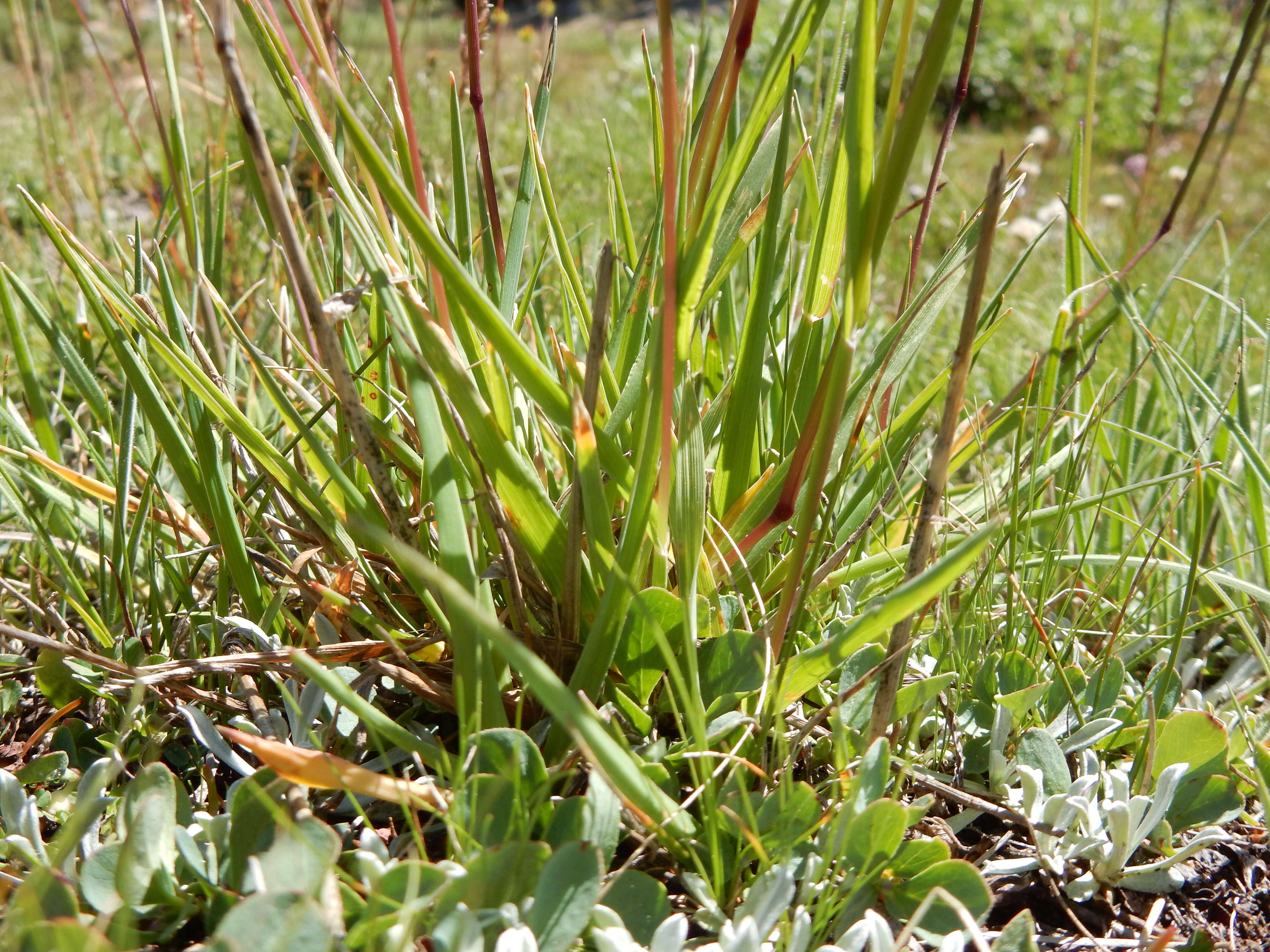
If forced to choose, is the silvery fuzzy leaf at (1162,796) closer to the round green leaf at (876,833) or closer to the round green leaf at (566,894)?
the round green leaf at (876,833)

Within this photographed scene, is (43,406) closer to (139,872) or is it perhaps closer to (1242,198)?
(139,872)

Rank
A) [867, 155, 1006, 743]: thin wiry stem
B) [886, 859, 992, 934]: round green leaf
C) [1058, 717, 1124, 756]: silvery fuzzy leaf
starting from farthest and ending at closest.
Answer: [1058, 717, 1124, 756]: silvery fuzzy leaf → [886, 859, 992, 934]: round green leaf → [867, 155, 1006, 743]: thin wiry stem

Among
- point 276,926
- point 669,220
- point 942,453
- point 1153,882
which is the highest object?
point 669,220

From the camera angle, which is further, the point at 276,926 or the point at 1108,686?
the point at 1108,686

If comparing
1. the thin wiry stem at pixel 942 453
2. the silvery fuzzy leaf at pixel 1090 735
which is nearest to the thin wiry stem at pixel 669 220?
the thin wiry stem at pixel 942 453

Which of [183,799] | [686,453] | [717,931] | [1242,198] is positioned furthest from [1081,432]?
[1242,198]

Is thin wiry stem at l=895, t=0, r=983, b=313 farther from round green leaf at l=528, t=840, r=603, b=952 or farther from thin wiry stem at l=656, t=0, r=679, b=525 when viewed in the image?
round green leaf at l=528, t=840, r=603, b=952

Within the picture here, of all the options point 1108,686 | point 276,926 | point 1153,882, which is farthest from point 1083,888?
point 276,926

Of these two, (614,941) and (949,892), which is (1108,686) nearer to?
(949,892)

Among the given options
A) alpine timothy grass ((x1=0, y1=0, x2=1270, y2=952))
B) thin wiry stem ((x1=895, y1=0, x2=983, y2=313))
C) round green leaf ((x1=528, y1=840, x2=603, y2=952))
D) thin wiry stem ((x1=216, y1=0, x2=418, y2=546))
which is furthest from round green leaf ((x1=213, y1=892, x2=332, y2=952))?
thin wiry stem ((x1=895, y1=0, x2=983, y2=313))
